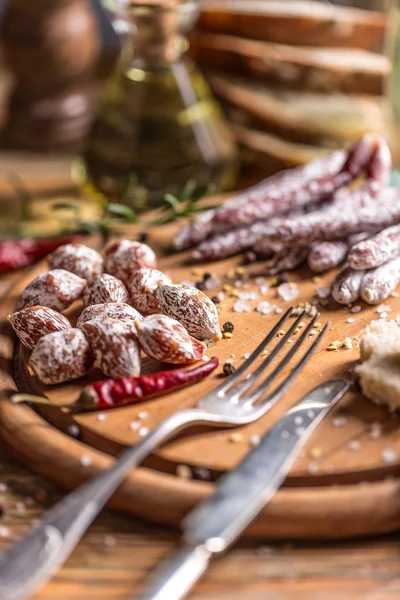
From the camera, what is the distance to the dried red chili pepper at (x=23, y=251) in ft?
6.27

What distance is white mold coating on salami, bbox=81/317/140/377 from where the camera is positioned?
1316 millimetres

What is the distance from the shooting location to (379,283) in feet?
5.18

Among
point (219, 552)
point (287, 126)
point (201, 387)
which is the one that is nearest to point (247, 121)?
point (287, 126)

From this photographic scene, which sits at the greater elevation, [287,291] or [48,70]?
[48,70]

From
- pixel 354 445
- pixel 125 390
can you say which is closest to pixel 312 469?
pixel 354 445

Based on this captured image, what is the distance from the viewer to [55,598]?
0.99 metres

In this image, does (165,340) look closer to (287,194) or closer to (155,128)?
(287,194)

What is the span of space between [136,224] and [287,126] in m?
0.81

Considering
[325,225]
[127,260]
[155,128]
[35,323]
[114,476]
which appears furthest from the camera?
[155,128]

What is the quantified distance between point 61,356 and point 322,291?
0.61 meters

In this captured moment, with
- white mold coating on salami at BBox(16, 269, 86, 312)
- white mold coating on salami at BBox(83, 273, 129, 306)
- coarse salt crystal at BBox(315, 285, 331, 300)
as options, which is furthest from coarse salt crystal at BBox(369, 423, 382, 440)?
white mold coating on salami at BBox(16, 269, 86, 312)

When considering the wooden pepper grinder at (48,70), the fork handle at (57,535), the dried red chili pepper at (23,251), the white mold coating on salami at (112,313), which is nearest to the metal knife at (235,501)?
the fork handle at (57,535)

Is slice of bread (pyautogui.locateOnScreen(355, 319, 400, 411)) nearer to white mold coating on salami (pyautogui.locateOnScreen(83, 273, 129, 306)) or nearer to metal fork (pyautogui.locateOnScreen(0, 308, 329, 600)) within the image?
metal fork (pyautogui.locateOnScreen(0, 308, 329, 600))

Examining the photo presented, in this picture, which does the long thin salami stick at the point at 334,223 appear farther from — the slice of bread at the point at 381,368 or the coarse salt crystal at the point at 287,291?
the slice of bread at the point at 381,368
